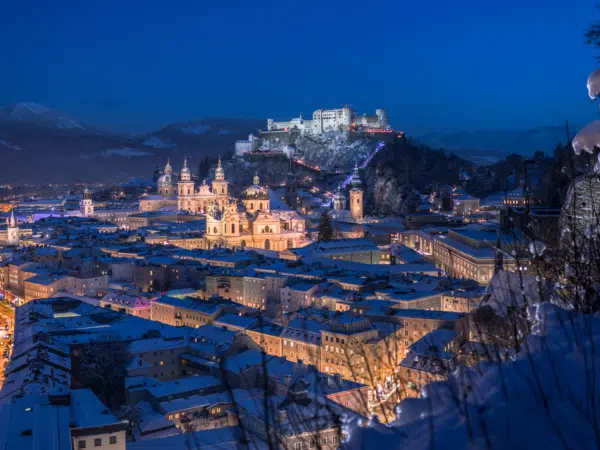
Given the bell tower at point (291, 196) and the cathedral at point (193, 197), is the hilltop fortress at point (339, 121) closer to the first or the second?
the cathedral at point (193, 197)

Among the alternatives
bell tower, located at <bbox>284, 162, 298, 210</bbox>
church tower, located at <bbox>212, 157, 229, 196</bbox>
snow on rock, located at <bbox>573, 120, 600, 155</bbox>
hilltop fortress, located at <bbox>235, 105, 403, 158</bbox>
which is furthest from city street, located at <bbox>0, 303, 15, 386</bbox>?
hilltop fortress, located at <bbox>235, 105, 403, 158</bbox>

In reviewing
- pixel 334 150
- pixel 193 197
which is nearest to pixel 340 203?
pixel 193 197

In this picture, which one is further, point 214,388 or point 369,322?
point 369,322

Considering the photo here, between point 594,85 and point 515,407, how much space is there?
2162 mm

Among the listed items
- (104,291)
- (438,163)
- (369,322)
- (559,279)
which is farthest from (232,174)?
(559,279)

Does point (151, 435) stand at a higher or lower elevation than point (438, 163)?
lower

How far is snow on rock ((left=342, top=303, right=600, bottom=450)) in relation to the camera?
70.1 inches

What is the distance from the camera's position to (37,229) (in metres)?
44.0

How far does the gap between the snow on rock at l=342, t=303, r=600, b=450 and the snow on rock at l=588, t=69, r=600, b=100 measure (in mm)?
1550

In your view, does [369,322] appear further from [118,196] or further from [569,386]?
Result: [118,196]

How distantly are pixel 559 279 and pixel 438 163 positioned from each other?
4661 cm

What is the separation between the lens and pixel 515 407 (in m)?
1.90

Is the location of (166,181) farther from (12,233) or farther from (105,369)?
(105,369)

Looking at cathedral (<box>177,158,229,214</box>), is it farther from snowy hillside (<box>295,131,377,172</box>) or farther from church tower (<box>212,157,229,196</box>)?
snowy hillside (<box>295,131,377,172</box>)
